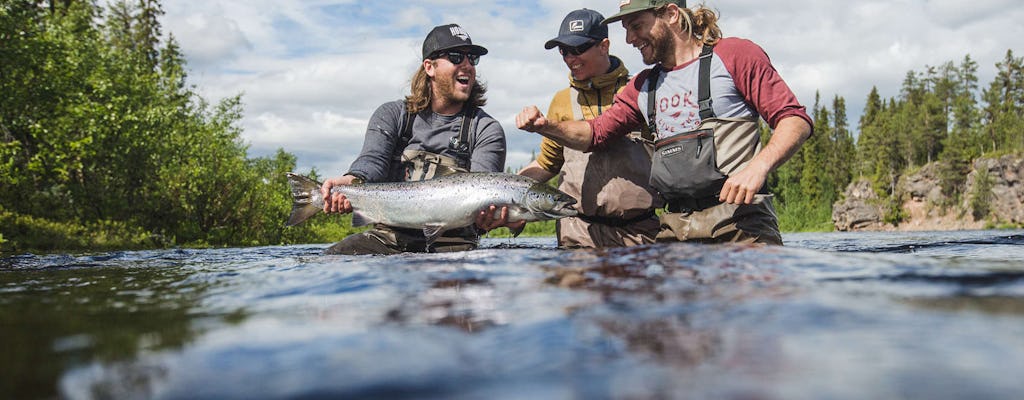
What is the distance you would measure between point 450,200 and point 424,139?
1.00m

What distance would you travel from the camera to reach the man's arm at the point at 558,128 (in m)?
5.51

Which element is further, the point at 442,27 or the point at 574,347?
the point at 442,27

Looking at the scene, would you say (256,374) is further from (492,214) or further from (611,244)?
(611,244)

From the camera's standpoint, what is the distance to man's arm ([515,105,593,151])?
551 centimetres

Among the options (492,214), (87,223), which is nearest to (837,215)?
(87,223)

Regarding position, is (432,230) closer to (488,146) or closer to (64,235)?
(488,146)

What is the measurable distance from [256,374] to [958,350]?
1879 mm

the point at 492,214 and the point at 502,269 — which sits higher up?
the point at 492,214

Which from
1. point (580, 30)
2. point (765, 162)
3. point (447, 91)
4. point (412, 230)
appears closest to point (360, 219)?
point (412, 230)

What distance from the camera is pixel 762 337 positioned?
6.51 ft

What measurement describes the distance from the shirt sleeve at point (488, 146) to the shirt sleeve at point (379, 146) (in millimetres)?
833

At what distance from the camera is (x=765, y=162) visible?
15.2ft

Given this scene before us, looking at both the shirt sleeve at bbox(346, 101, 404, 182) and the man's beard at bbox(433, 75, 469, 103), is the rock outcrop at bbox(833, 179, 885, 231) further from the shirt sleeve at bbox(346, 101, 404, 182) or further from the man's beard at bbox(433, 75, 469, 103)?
the shirt sleeve at bbox(346, 101, 404, 182)

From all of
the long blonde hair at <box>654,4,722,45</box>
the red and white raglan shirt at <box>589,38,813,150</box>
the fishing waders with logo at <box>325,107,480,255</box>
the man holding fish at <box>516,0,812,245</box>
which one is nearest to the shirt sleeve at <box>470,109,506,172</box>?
the fishing waders with logo at <box>325,107,480,255</box>
